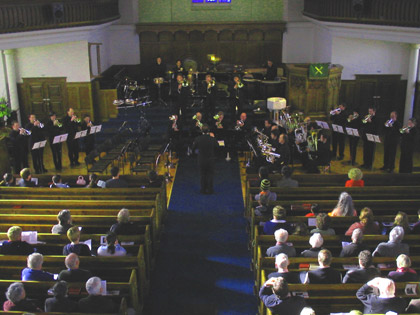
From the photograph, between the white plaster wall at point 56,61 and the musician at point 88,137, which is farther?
the white plaster wall at point 56,61

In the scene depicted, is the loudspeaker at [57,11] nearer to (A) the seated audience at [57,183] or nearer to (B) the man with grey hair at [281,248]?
(A) the seated audience at [57,183]

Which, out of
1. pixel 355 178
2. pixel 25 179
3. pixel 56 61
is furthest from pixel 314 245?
pixel 56 61

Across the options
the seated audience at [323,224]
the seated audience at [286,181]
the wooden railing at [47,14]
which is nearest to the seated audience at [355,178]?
the seated audience at [286,181]

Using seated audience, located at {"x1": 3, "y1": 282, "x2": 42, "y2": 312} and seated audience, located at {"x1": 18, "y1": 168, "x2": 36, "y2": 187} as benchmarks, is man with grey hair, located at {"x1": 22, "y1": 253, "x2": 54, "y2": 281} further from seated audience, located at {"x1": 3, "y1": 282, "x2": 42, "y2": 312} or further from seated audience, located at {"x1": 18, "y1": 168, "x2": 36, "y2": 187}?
seated audience, located at {"x1": 18, "y1": 168, "x2": 36, "y2": 187}

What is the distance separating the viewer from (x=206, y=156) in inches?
474

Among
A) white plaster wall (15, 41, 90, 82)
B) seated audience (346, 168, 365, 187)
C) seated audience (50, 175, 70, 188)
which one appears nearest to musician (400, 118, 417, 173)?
seated audience (346, 168, 365, 187)

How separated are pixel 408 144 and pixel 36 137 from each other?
9.97m

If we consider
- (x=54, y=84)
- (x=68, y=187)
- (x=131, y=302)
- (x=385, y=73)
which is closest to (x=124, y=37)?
(x=54, y=84)

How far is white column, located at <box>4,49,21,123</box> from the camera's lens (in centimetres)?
1708

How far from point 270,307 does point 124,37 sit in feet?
55.2

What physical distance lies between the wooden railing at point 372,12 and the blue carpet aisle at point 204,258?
5.94 metres

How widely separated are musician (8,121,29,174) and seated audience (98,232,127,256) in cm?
710

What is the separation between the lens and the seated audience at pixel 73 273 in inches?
255

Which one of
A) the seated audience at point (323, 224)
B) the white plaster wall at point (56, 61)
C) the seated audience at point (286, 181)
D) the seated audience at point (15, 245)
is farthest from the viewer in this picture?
the white plaster wall at point (56, 61)
